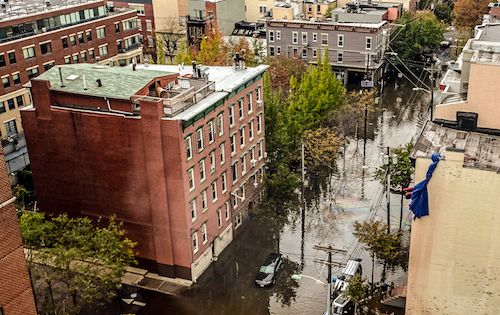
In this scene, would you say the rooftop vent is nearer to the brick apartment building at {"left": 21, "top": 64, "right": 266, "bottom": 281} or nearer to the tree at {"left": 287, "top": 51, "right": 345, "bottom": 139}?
the brick apartment building at {"left": 21, "top": 64, "right": 266, "bottom": 281}

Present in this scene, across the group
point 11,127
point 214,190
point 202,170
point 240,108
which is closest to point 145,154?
point 202,170

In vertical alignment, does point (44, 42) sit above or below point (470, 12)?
above

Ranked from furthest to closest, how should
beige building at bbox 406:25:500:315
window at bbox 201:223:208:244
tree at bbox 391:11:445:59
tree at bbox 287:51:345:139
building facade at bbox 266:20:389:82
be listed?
1. tree at bbox 391:11:445:59
2. building facade at bbox 266:20:389:82
3. tree at bbox 287:51:345:139
4. window at bbox 201:223:208:244
5. beige building at bbox 406:25:500:315

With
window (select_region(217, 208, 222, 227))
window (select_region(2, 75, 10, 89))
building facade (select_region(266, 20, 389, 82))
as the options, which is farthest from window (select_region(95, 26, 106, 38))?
window (select_region(217, 208, 222, 227))

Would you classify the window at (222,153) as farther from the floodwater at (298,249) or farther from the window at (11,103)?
the window at (11,103)

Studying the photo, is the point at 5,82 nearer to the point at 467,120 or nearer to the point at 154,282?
the point at 154,282

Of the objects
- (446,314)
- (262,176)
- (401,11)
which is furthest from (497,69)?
(401,11)
